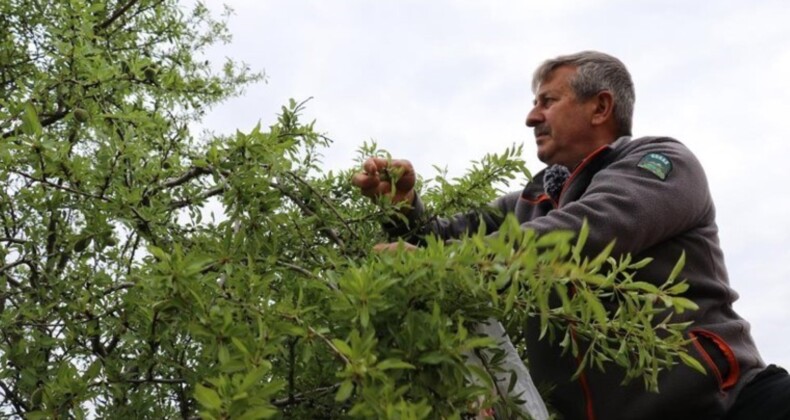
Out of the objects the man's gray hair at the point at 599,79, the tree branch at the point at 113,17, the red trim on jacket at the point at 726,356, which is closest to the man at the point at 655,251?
the red trim on jacket at the point at 726,356

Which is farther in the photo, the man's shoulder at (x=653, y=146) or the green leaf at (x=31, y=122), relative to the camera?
the man's shoulder at (x=653, y=146)

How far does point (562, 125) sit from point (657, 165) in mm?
601

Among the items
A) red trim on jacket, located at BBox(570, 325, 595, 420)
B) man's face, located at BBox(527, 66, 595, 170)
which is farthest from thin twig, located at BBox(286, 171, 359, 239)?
man's face, located at BBox(527, 66, 595, 170)

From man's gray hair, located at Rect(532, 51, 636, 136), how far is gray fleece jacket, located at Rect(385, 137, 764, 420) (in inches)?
16.4

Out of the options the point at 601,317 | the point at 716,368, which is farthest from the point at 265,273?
the point at 716,368

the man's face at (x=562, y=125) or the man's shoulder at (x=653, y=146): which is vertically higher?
the man's face at (x=562, y=125)

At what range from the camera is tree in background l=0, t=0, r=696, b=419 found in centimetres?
177

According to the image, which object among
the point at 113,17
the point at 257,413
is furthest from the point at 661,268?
the point at 113,17

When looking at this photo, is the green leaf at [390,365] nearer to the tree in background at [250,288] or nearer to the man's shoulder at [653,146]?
the tree in background at [250,288]

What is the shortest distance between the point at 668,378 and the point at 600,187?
59cm

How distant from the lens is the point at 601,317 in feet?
5.68

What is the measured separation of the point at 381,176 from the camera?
2928 millimetres

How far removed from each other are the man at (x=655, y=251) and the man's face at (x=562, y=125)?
0.17 m

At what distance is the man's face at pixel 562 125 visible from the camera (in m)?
3.38
